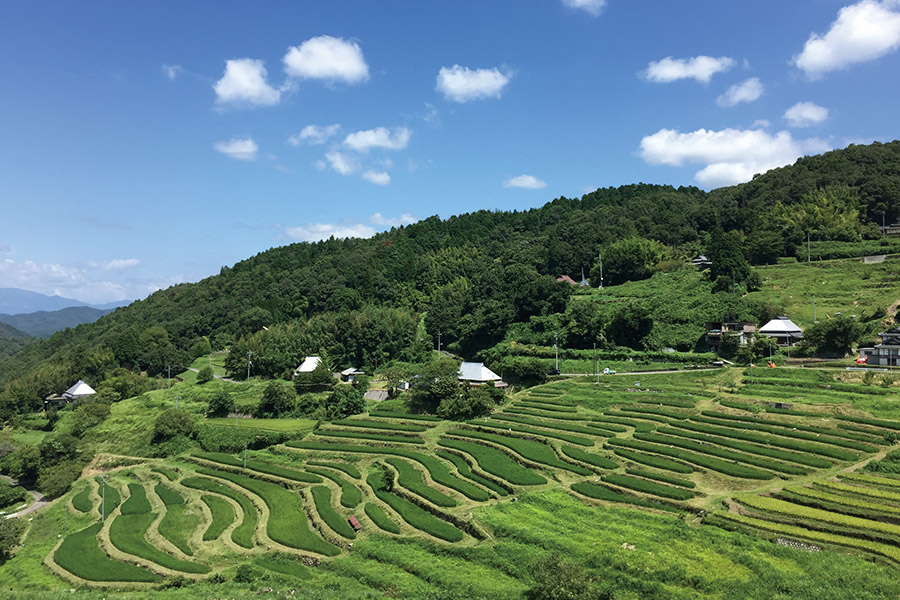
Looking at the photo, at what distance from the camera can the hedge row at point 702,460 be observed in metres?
34.4

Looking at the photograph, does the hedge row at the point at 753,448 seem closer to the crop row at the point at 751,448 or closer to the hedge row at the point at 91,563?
the crop row at the point at 751,448

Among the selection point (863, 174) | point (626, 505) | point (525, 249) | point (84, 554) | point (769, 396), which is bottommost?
point (84, 554)

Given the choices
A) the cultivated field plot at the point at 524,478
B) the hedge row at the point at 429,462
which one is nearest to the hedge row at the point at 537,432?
the cultivated field plot at the point at 524,478

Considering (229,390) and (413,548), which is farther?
(229,390)

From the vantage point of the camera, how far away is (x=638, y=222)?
117 metres

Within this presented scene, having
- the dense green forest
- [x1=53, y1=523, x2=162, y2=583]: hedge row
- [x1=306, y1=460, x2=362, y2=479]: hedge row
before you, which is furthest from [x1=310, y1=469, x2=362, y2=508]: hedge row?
the dense green forest

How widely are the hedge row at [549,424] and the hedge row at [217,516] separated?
24.8 m

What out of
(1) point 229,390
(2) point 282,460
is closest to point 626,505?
(2) point 282,460

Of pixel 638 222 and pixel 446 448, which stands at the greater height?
pixel 638 222

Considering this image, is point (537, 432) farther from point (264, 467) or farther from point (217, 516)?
point (217, 516)

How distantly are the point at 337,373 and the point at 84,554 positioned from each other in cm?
4525

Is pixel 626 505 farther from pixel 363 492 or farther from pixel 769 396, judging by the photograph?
pixel 769 396

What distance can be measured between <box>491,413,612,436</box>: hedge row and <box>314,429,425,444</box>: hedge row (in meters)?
8.52

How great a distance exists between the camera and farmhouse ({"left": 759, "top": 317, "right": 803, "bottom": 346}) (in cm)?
6181
